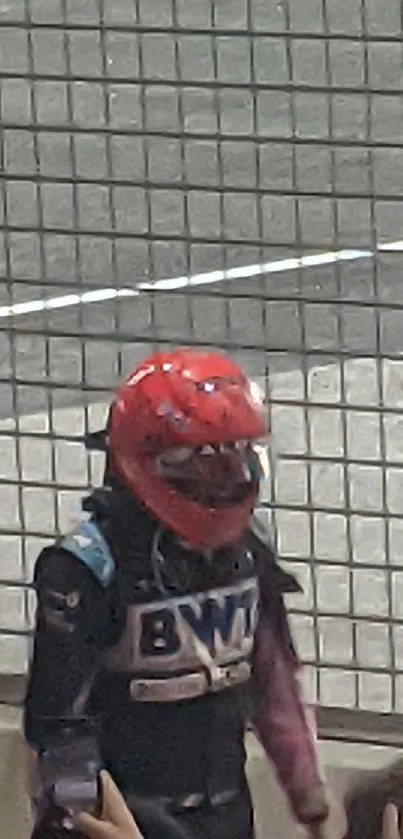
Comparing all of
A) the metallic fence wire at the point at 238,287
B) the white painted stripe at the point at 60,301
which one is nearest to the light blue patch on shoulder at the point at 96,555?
the metallic fence wire at the point at 238,287

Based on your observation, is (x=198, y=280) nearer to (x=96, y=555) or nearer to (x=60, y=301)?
(x=60, y=301)

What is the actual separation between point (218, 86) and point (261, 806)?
858mm

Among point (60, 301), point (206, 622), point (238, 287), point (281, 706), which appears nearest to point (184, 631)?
point (206, 622)

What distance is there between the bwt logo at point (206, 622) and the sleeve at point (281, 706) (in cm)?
2

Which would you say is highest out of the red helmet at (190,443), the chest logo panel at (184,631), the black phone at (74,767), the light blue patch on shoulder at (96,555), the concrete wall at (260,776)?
the red helmet at (190,443)

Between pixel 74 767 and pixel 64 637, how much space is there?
0.12 m

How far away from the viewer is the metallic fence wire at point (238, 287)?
2.86 m

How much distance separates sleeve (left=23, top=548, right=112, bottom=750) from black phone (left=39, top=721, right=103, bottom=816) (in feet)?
0.05

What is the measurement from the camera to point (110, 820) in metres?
2.24

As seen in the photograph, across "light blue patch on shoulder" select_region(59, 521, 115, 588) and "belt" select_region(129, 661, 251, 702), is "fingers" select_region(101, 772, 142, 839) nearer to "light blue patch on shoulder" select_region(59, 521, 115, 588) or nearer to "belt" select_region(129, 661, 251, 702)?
"belt" select_region(129, 661, 251, 702)

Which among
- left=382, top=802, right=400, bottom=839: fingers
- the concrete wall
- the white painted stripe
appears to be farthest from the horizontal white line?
left=382, top=802, right=400, bottom=839: fingers

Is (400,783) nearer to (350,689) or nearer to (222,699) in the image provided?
(222,699)

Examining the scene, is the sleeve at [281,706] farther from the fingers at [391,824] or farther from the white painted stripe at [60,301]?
the white painted stripe at [60,301]

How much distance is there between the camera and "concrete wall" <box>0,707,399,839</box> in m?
2.34
